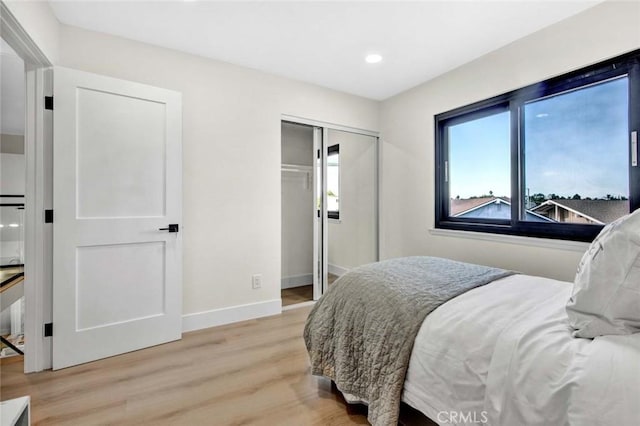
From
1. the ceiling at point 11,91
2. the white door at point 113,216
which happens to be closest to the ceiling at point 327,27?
the white door at point 113,216

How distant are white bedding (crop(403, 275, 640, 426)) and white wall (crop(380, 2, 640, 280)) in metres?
1.29

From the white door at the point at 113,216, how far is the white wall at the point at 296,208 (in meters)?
1.72

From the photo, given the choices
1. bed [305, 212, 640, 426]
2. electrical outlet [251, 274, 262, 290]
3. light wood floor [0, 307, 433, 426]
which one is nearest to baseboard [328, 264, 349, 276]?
electrical outlet [251, 274, 262, 290]

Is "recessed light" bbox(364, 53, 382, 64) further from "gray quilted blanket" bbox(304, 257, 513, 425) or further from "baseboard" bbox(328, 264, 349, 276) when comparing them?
"baseboard" bbox(328, 264, 349, 276)

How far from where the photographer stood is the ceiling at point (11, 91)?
2670 mm

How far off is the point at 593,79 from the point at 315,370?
279cm

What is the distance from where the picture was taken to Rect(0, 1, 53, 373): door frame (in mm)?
2021

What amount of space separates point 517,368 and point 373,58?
2670mm

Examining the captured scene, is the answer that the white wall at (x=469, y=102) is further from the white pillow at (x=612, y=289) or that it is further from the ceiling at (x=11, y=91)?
the ceiling at (x=11, y=91)

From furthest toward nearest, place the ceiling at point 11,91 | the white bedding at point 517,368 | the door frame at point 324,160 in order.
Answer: the door frame at point 324,160 < the ceiling at point 11,91 < the white bedding at point 517,368

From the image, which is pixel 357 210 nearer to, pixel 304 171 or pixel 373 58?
pixel 304 171

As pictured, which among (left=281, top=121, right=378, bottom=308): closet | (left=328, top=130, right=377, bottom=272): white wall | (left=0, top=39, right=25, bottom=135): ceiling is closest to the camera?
(left=0, top=39, right=25, bottom=135): ceiling

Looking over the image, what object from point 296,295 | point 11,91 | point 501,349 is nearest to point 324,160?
point 296,295

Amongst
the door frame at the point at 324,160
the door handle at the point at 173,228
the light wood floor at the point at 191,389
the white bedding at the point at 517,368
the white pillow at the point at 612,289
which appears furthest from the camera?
the door frame at the point at 324,160
